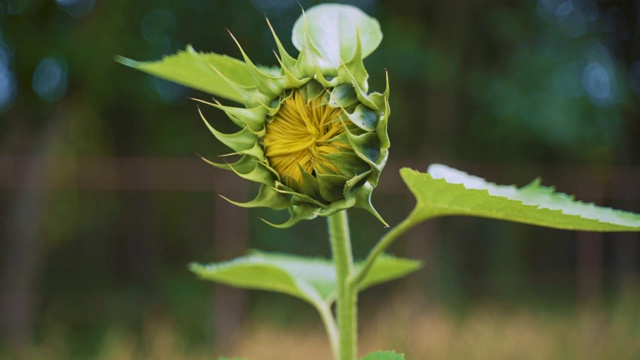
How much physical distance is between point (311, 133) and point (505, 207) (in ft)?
0.37

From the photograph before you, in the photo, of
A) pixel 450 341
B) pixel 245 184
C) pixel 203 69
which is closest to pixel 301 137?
pixel 203 69

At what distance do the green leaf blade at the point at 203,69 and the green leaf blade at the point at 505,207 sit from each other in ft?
0.35

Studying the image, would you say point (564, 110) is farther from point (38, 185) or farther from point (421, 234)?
point (38, 185)

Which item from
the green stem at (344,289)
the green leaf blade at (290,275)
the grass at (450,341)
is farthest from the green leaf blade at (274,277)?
the grass at (450,341)

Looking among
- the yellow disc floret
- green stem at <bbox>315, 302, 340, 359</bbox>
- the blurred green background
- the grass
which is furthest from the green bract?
the blurred green background

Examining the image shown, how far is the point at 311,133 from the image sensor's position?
35 cm

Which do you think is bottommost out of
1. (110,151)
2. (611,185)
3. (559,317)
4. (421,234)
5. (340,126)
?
(340,126)

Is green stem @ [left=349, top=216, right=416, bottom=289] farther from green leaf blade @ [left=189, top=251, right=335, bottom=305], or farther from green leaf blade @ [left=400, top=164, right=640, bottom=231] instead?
green leaf blade @ [left=189, top=251, right=335, bottom=305]

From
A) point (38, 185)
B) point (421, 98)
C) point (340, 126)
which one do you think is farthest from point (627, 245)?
point (340, 126)

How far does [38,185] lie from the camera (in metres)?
4.48

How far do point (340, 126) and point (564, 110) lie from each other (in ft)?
15.9

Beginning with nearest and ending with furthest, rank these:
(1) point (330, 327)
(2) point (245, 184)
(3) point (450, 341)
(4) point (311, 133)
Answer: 1. (4) point (311, 133)
2. (1) point (330, 327)
3. (3) point (450, 341)
4. (2) point (245, 184)

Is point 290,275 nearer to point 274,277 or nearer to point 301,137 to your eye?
point 274,277

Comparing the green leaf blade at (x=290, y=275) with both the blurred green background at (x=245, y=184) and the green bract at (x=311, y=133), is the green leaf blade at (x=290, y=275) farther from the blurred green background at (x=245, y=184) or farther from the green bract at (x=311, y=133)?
the blurred green background at (x=245, y=184)
